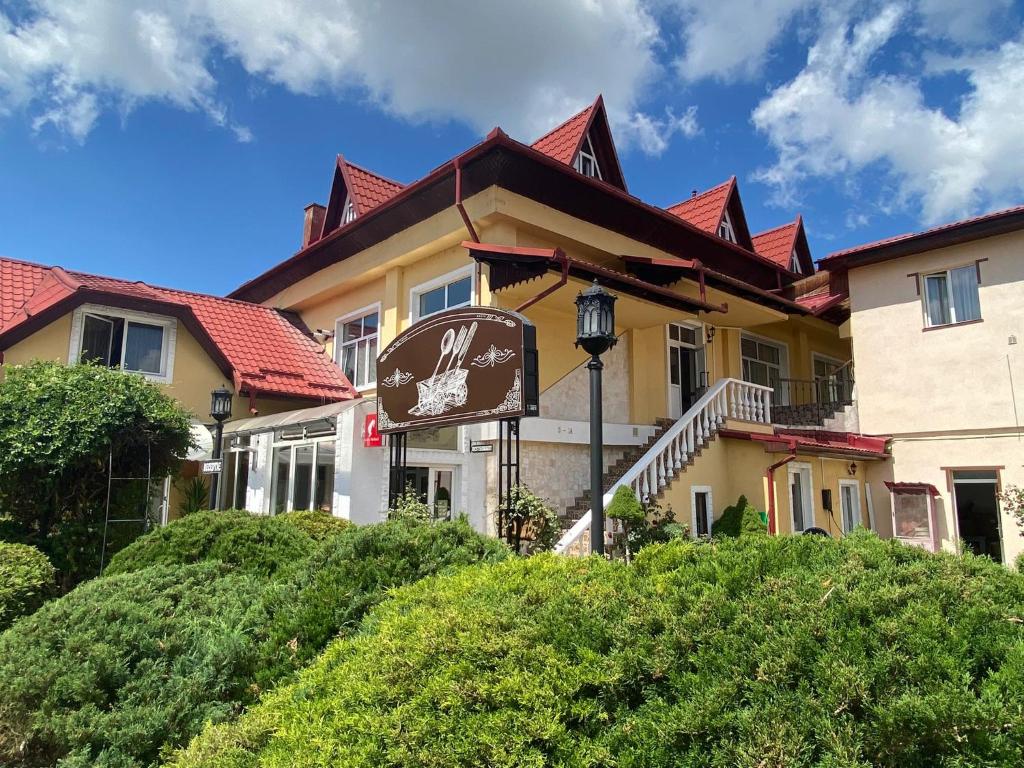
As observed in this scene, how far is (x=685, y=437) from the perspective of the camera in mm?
13453

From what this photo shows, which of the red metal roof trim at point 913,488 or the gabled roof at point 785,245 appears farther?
the gabled roof at point 785,245

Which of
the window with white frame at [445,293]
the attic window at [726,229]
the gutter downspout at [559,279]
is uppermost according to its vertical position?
the attic window at [726,229]

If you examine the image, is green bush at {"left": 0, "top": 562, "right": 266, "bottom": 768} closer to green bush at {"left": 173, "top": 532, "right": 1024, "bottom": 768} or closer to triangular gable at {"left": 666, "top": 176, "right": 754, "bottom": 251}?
green bush at {"left": 173, "top": 532, "right": 1024, "bottom": 768}

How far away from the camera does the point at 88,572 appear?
412 inches

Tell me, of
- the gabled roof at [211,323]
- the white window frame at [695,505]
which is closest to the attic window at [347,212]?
the gabled roof at [211,323]

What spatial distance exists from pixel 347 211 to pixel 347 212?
0.03 metres

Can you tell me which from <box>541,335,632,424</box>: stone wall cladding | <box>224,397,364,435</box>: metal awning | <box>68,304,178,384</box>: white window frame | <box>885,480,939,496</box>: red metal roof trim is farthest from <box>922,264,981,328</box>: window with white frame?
<box>68,304,178,384</box>: white window frame

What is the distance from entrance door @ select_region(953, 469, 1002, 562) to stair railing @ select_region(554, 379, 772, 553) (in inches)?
152

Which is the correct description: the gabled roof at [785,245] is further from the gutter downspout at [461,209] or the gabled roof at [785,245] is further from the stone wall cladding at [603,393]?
the gutter downspout at [461,209]

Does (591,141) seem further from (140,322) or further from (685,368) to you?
(140,322)

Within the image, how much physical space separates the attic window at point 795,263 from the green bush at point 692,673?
20471 millimetres

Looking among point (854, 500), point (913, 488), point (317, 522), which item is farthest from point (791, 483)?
point (317, 522)

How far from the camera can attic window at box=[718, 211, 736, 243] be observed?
1912cm

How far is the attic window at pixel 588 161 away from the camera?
15.4 m
